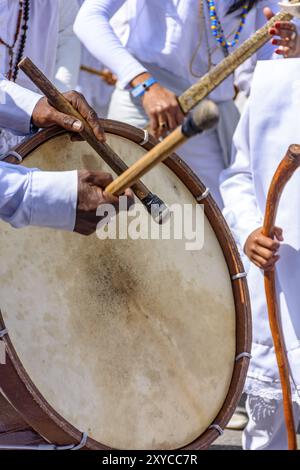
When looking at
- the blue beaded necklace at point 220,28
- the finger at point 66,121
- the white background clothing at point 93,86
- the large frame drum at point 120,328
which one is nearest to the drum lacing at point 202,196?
the large frame drum at point 120,328

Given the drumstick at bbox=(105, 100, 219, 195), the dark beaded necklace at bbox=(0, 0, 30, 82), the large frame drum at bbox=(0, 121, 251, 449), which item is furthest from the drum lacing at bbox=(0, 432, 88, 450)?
the dark beaded necklace at bbox=(0, 0, 30, 82)

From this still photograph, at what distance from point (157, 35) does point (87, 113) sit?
1291 mm

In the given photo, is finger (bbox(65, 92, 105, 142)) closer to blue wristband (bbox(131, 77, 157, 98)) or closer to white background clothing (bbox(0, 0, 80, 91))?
white background clothing (bbox(0, 0, 80, 91))

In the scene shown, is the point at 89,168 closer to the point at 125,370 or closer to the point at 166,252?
the point at 166,252

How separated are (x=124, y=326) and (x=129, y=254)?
0.17 metres

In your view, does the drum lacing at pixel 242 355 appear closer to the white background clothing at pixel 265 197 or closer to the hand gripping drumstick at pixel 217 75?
the white background clothing at pixel 265 197

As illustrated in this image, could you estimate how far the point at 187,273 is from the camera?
2.46m

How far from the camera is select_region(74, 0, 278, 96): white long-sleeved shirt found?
10.8ft

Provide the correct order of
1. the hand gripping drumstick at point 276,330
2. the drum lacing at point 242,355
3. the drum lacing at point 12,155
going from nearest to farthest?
the drum lacing at point 12,155, the drum lacing at point 242,355, the hand gripping drumstick at point 276,330

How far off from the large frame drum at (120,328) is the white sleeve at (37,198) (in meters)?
0.19

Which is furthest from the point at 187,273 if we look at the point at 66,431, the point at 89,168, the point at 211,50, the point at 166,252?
the point at 211,50

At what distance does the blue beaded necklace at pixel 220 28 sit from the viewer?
11.1 feet

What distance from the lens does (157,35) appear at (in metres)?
3.42

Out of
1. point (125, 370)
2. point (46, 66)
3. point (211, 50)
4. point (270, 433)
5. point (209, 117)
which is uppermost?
point (211, 50)
